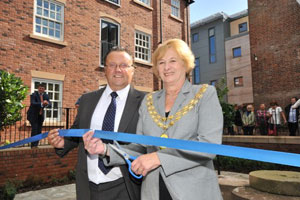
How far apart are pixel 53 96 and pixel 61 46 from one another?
227cm

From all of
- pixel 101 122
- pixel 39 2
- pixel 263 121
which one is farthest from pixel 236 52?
pixel 101 122

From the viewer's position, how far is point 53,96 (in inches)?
403

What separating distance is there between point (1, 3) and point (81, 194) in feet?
31.7

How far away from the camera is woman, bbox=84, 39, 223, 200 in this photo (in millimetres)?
1516

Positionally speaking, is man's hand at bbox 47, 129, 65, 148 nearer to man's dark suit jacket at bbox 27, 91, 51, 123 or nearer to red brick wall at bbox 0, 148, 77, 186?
red brick wall at bbox 0, 148, 77, 186

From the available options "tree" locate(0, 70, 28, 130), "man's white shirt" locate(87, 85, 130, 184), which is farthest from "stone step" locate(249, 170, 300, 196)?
"tree" locate(0, 70, 28, 130)

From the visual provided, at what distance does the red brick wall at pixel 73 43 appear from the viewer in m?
9.25

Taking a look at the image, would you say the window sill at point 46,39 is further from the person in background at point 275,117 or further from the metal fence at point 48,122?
the person in background at point 275,117

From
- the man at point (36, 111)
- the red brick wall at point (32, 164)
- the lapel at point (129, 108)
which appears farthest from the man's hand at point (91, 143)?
the man at point (36, 111)

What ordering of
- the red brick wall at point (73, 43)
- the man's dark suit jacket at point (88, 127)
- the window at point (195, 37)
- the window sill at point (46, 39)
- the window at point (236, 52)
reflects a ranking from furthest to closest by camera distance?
1. the window at point (195, 37)
2. the window at point (236, 52)
3. the window sill at point (46, 39)
4. the red brick wall at point (73, 43)
5. the man's dark suit jacket at point (88, 127)

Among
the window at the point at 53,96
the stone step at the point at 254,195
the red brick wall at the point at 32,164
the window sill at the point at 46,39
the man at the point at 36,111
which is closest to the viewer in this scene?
the stone step at the point at 254,195

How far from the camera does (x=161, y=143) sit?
142 centimetres

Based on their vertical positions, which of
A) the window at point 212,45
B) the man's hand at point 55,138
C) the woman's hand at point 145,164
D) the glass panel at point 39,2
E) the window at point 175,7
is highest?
the window at point 212,45

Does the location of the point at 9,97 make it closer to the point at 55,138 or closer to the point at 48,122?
the point at 55,138
